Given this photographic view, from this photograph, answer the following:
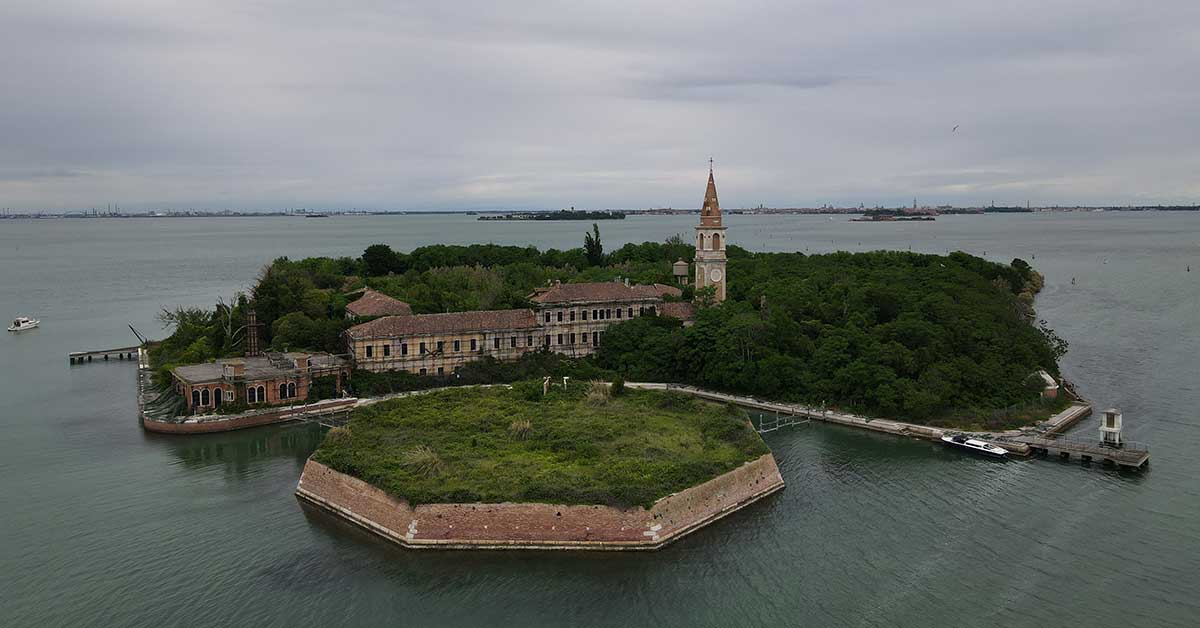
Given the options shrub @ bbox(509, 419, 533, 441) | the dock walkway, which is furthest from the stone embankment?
shrub @ bbox(509, 419, 533, 441)

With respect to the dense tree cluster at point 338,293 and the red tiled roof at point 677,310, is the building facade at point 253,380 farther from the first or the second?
the red tiled roof at point 677,310

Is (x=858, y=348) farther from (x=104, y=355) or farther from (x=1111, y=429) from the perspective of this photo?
(x=104, y=355)

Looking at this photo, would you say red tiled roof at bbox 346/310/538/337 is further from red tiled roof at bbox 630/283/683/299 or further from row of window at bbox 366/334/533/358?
red tiled roof at bbox 630/283/683/299

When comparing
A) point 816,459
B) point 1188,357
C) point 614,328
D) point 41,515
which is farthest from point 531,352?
point 1188,357

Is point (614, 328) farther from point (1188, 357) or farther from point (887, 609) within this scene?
point (1188, 357)

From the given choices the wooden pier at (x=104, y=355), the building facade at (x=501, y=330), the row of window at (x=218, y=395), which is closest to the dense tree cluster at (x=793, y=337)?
the building facade at (x=501, y=330)
